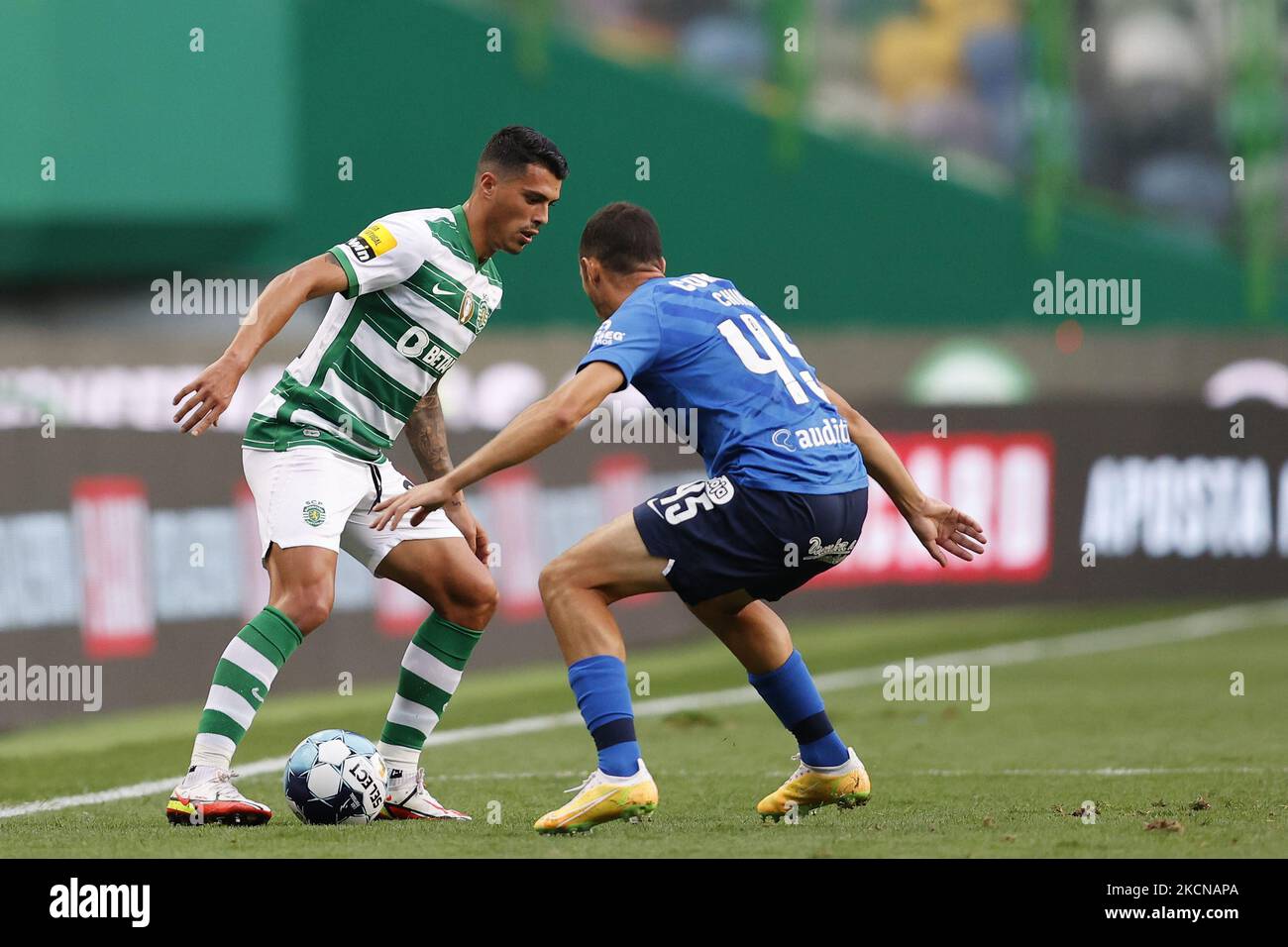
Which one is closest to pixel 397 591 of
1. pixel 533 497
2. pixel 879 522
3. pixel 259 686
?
pixel 533 497

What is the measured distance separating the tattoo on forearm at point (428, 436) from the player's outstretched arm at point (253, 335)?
666mm

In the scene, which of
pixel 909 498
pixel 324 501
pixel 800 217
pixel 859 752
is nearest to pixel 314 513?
pixel 324 501

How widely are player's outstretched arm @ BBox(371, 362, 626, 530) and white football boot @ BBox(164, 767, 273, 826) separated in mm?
1065

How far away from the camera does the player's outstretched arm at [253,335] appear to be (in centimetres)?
579

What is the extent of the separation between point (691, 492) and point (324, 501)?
3.81 feet

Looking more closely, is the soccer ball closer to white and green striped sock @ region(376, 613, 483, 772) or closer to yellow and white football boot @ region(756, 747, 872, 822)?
white and green striped sock @ region(376, 613, 483, 772)

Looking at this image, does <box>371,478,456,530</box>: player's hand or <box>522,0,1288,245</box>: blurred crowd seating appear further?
<box>522,0,1288,245</box>: blurred crowd seating

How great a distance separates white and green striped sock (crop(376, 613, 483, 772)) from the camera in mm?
6645

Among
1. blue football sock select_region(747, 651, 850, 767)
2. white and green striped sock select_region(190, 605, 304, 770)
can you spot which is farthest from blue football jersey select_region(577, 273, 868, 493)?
white and green striped sock select_region(190, 605, 304, 770)

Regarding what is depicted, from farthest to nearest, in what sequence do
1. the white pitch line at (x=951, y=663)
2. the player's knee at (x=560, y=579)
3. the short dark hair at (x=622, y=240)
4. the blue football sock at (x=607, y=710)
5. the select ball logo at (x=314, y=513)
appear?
1. the white pitch line at (x=951, y=663)
2. the select ball logo at (x=314, y=513)
3. the short dark hair at (x=622, y=240)
4. the player's knee at (x=560, y=579)
5. the blue football sock at (x=607, y=710)

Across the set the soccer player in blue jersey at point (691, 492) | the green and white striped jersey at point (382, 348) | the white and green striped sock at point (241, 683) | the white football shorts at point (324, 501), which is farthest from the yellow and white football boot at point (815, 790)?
the green and white striped jersey at point (382, 348)

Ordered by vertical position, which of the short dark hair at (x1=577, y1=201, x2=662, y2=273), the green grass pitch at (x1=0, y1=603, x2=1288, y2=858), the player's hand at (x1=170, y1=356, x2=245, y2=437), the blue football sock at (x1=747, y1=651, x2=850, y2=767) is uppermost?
the short dark hair at (x1=577, y1=201, x2=662, y2=273)

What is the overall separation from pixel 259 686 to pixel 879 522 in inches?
369

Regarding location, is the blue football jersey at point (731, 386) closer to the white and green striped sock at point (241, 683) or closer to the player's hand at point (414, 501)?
the player's hand at point (414, 501)
